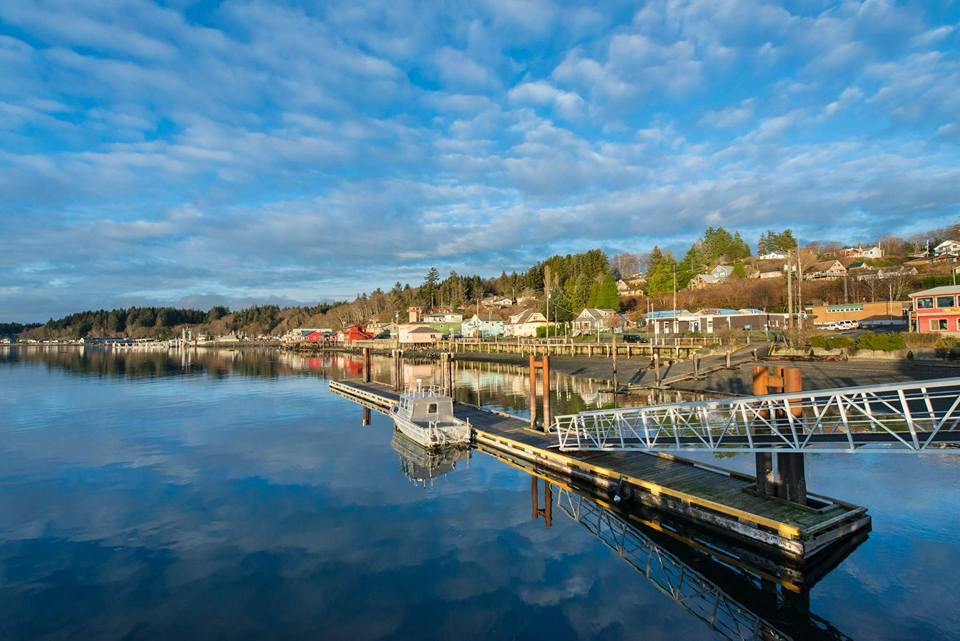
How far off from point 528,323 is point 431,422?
80.6 metres

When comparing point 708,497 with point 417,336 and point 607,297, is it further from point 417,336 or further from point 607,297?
point 417,336

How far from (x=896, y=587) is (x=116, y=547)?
20.4 meters

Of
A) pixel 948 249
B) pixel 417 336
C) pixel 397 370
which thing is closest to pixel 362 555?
pixel 397 370

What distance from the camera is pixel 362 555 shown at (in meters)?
14.1

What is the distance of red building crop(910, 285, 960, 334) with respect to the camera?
44.3 meters

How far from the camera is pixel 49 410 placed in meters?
41.7

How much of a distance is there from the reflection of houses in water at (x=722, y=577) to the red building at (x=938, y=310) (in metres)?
43.8

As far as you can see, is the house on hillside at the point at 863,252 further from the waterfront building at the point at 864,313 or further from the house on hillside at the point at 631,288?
the waterfront building at the point at 864,313

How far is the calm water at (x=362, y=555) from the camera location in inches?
427

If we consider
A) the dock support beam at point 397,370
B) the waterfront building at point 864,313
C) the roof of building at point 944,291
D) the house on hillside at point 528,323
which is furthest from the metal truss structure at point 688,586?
the house on hillside at point 528,323

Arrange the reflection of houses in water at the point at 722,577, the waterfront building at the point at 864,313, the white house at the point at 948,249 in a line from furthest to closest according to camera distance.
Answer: the white house at the point at 948,249 → the waterfront building at the point at 864,313 → the reflection of houses in water at the point at 722,577

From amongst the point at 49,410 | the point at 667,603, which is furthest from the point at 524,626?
the point at 49,410

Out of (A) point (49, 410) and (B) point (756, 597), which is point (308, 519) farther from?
(A) point (49, 410)

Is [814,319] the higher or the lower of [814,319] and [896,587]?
the higher
